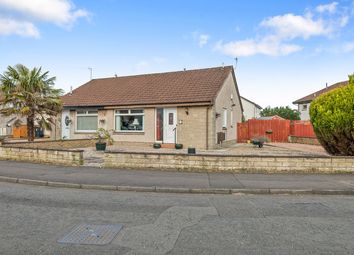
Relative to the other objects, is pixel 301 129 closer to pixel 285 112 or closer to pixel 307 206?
pixel 307 206

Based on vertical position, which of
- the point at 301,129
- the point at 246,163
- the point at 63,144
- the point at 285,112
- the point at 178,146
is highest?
the point at 285,112

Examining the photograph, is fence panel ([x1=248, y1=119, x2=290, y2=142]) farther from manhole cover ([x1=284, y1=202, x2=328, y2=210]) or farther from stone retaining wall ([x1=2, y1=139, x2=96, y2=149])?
manhole cover ([x1=284, y1=202, x2=328, y2=210])

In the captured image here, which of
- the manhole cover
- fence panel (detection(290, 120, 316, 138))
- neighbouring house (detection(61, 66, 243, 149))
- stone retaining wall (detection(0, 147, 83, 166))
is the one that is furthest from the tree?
the manhole cover

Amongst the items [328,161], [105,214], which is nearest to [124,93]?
[328,161]

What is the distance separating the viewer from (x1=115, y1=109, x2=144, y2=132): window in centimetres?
2150

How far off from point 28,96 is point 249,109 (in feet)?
141

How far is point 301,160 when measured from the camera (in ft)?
35.6

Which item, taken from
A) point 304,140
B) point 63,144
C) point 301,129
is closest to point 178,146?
point 63,144

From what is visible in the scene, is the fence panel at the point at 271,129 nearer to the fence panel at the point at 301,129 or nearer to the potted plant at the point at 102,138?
the fence panel at the point at 301,129

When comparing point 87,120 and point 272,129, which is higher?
point 87,120

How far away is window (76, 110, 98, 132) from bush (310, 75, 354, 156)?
15820mm

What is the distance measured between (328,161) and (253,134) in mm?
18264

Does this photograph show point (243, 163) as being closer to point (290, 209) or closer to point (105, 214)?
point (290, 209)

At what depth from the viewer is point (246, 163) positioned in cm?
1095
